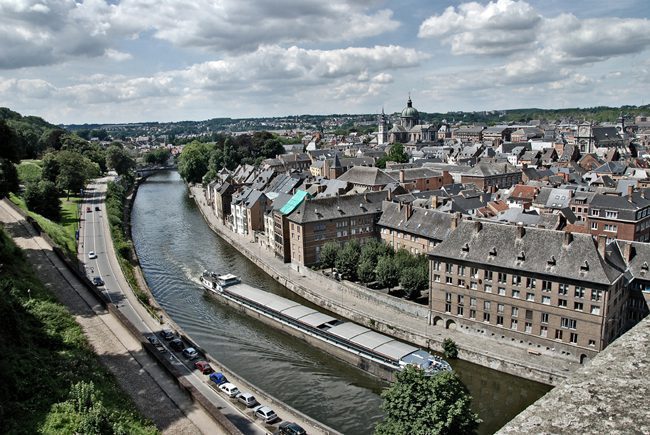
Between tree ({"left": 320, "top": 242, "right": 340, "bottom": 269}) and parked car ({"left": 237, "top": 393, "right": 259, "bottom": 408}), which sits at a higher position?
tree ({"left": 320, "top": 242, "right": 340, "bottom": 269})

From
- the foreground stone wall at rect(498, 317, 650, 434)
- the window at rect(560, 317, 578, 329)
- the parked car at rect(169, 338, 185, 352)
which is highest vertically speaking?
the foreground stone wall at rect(498, 317, 650, 434)

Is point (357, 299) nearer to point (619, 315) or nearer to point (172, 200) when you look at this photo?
point (619, 315)

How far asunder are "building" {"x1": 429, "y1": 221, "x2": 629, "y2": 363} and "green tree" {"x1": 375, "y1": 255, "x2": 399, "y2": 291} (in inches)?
188

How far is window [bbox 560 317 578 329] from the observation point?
3388 cm

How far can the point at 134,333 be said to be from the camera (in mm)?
29859

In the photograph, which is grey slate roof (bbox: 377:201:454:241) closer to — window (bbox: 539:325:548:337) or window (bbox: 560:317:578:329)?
window (bbox: 539:325:548:337)

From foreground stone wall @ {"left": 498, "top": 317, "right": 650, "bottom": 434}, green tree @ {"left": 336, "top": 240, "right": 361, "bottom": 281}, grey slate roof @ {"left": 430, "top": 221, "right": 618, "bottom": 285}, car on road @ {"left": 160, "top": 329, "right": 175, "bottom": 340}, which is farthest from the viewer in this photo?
green tree @ {"left": 336, "top": 240, "right": 361, "bottom": 281}

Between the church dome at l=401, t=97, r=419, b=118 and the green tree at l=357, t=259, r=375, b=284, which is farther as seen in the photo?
the church dome at l=401, t=97, r=419, b=118

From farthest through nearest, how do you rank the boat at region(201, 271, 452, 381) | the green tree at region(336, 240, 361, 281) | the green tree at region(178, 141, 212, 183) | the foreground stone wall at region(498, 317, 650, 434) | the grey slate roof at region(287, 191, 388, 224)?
the green tree at region(178, 141, 212, 183) < the grey slate roof at region(287, 191, 388, 224) < the green tree at region(336, 240, 361, 281) < the boat at region(201, 271, 452, 381) < the foreground stone wall at region(498, 317, 650, 434)

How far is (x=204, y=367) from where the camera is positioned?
3162 centimetres

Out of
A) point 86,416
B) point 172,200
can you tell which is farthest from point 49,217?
point 86,416

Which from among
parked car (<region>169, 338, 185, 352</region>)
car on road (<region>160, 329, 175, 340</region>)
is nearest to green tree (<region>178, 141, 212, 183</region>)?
car on road (<region>160, 329, 175, 340</region>)

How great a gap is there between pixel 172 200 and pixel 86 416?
91.3 m

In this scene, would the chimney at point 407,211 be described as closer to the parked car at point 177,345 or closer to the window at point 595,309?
the window at point 595,309
